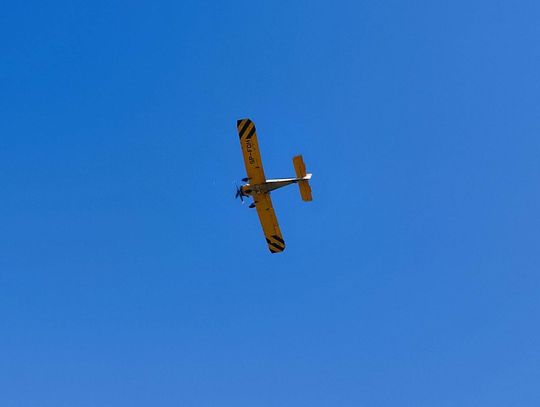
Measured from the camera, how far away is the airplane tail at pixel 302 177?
202 feet

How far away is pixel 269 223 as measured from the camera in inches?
2581

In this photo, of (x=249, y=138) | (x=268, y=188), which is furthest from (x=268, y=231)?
(x=249, y=138)

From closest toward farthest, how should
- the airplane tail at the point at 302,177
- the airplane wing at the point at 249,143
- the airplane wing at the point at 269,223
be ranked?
the airplane wing at the point at 249,143, the airplane tail at the point at 302,177, the airplane wing at the point at 269,223

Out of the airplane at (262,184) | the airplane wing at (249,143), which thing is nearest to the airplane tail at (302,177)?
the airplane at (262,184)

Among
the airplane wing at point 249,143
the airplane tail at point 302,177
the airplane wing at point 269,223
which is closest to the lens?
the airplane wing at point 249,143

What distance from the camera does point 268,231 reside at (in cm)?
6600

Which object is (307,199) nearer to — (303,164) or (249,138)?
(303,164)

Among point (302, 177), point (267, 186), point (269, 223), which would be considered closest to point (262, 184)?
point (267, 186)

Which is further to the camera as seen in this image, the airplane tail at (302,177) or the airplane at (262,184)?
the airplane tail at (302,177)

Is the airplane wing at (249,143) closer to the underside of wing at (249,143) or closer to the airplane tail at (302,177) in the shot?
the underside of wing at (249,143)

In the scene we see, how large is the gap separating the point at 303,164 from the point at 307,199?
11.3ft

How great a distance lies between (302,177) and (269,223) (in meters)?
6.73

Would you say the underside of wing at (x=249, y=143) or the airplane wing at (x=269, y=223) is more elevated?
the underside of wing at (x=249, y=143)

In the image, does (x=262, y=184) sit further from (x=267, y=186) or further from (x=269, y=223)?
(x=269, y=223)
